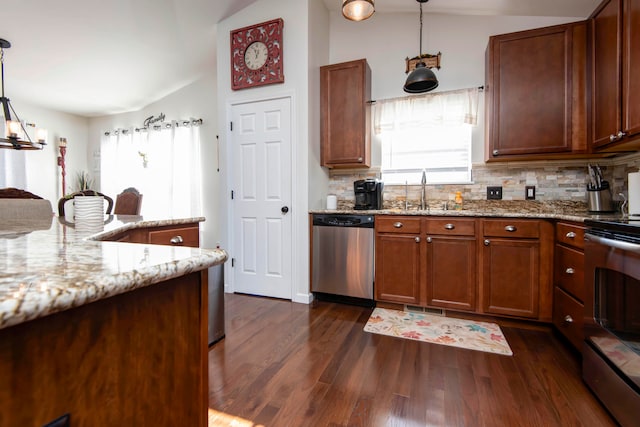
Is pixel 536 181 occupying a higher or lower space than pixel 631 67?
lower

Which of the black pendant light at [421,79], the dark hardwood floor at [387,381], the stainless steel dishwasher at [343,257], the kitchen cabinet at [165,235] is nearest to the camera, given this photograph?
the dark hardwood floor at [387,381]

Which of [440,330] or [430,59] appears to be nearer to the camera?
[440,330]

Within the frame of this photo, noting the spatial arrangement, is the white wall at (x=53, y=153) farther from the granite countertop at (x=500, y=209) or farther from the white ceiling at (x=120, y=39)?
the granite countertop at (x=500, y=209)

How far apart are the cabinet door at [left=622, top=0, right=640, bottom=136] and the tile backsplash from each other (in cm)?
61

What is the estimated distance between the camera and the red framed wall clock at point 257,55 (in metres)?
3.08

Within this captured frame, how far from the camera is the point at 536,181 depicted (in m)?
2.81

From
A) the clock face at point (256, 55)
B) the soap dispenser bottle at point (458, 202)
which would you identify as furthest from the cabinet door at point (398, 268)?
the clock face at point (256, 55)

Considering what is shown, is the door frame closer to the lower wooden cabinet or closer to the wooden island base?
the lower wooden cabinet

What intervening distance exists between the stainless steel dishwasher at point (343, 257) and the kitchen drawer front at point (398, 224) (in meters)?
0.08

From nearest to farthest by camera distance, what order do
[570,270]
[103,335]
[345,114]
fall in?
1. [103,335]
2. [570,270]
3. [345,114]

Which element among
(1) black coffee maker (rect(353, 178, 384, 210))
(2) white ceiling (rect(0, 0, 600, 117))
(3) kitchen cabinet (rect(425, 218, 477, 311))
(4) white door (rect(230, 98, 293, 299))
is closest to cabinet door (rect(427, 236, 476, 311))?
(3) kitchen cabinet (rect(425, 218, 477, 311))

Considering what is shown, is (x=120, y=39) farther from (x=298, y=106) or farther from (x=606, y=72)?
(x=606, y=72)

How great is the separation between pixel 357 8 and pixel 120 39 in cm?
290

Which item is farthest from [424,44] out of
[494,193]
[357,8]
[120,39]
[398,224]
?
[120,39]
